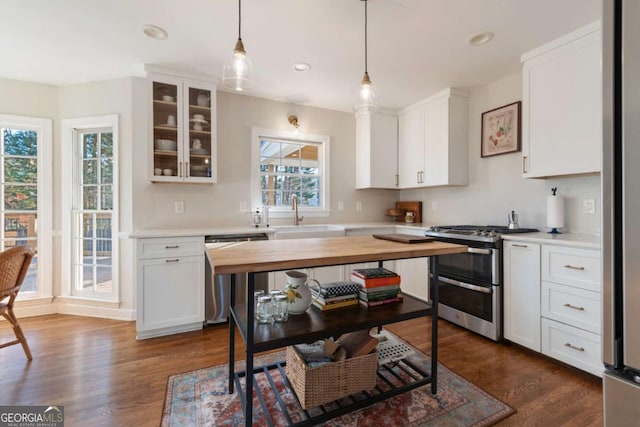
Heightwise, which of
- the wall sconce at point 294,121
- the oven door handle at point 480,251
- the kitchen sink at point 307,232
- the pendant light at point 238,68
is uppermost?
the wall sconce at point 294,121

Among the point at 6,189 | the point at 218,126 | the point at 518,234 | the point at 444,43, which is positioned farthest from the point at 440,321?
the point at 6,189

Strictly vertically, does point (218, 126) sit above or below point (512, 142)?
above

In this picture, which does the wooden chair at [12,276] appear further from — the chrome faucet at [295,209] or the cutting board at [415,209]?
the cutting board at [415,209]

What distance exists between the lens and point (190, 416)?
1623mm

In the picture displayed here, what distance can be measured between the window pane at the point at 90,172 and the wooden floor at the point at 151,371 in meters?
1.52

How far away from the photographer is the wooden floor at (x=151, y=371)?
1.68 metres

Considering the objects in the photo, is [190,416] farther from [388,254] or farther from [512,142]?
[512,142]

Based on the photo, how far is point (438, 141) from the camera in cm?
349

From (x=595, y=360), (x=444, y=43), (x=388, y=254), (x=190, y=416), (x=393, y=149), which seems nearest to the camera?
(x=388, y=254)

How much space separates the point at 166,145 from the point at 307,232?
67.8 inches

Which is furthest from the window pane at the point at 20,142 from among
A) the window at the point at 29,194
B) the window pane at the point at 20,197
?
the window pane at the point at 20,197

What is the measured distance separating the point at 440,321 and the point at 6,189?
15.8 ft

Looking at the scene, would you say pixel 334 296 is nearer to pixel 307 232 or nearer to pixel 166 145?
pixel 307 232

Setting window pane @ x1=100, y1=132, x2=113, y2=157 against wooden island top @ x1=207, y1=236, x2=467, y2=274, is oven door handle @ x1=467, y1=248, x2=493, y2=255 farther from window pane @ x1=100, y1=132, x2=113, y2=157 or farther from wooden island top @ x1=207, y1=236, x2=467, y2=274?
window pane @ x1=100, y1=132, x2=113, y2=157
